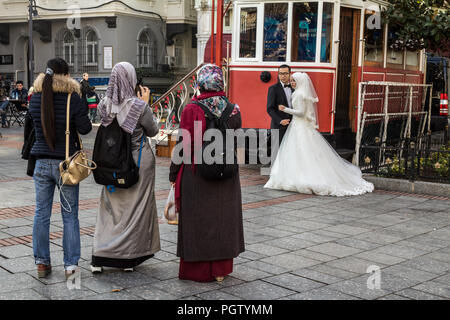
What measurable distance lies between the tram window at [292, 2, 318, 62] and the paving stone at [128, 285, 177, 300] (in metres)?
7.43

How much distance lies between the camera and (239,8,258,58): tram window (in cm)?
1165

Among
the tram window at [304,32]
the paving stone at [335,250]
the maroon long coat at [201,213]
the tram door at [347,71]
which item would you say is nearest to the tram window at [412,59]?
the tram door at [347,71]

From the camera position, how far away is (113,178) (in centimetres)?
500

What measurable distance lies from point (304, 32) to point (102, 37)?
2066 cm

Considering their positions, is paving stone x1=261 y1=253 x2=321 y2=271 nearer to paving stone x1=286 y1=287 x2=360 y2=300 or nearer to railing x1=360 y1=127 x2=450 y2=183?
paving stone x1=286 y1=287 x2=360 y2=300

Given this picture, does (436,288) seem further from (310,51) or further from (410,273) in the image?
(310,51)

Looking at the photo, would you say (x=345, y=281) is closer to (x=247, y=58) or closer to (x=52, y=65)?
(x=52, y=65)

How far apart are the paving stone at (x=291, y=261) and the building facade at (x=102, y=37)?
24932mm

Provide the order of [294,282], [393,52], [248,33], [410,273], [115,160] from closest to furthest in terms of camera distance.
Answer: [115,160] < [294,282] < [410,273] < [248,33] < [393,52]

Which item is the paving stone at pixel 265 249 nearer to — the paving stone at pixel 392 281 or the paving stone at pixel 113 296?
the paving stone at pixel 392 281

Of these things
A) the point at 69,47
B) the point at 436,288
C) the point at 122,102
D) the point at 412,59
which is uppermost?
the point at 69,47

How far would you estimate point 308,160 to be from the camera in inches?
373

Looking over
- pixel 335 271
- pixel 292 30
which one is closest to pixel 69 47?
pixel 292 30
